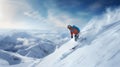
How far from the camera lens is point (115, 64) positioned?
10648 mm

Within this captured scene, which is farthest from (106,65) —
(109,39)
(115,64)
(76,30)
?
(76,30)

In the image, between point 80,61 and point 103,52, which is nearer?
point 103,52

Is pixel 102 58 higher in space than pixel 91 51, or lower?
lower

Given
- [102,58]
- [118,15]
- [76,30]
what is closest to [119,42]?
[102,58]

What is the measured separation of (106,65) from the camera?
1122 cm

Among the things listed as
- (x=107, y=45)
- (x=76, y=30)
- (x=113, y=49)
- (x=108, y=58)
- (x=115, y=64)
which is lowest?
(x=115, y=64)

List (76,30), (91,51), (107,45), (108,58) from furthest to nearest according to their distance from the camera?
(76,30) → (91,51) → (107,45) → (108,58)

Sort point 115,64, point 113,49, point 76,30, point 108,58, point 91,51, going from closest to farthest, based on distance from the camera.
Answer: point 115,64 → point 108,58 → point 113,49 → point 91,51 → point 76,30

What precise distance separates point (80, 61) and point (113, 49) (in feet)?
10.0

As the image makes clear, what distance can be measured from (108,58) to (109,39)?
3162mm

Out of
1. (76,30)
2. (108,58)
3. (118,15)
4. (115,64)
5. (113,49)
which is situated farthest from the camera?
(118,15)

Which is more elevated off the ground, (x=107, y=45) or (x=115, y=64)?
(x=107, y=45)

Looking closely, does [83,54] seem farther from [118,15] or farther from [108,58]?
[118,15]

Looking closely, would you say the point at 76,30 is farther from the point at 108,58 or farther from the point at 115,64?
the point at 115,64
